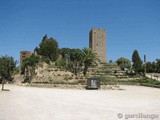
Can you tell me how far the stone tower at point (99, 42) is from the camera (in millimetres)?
109938

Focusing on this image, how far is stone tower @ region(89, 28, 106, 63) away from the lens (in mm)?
109938

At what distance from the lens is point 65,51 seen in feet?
300

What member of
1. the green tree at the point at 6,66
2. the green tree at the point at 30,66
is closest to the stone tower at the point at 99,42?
the green tree at the point at 30,66

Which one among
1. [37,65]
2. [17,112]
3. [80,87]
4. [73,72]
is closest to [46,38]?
[37,65]

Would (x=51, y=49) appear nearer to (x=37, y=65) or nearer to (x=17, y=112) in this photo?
(x=37, y=65)

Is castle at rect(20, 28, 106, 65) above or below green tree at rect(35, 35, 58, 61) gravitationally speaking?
above

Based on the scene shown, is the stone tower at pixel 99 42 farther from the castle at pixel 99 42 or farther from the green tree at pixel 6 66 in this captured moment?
the green tree at pixel 6 66

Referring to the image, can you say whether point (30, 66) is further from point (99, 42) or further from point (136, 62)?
point (99, 42)

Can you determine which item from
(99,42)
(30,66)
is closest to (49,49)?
(30,66)

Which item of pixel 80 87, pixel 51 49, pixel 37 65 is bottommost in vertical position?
pixel 80 87

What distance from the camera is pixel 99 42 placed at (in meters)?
111

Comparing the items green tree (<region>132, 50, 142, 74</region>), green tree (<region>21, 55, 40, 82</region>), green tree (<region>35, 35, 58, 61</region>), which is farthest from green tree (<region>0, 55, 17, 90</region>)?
green tree (<region>132, 50, 142, 74</region>)

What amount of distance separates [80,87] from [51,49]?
4170 centimetres

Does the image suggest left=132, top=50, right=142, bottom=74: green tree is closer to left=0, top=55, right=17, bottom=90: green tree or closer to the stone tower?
the stone tower
